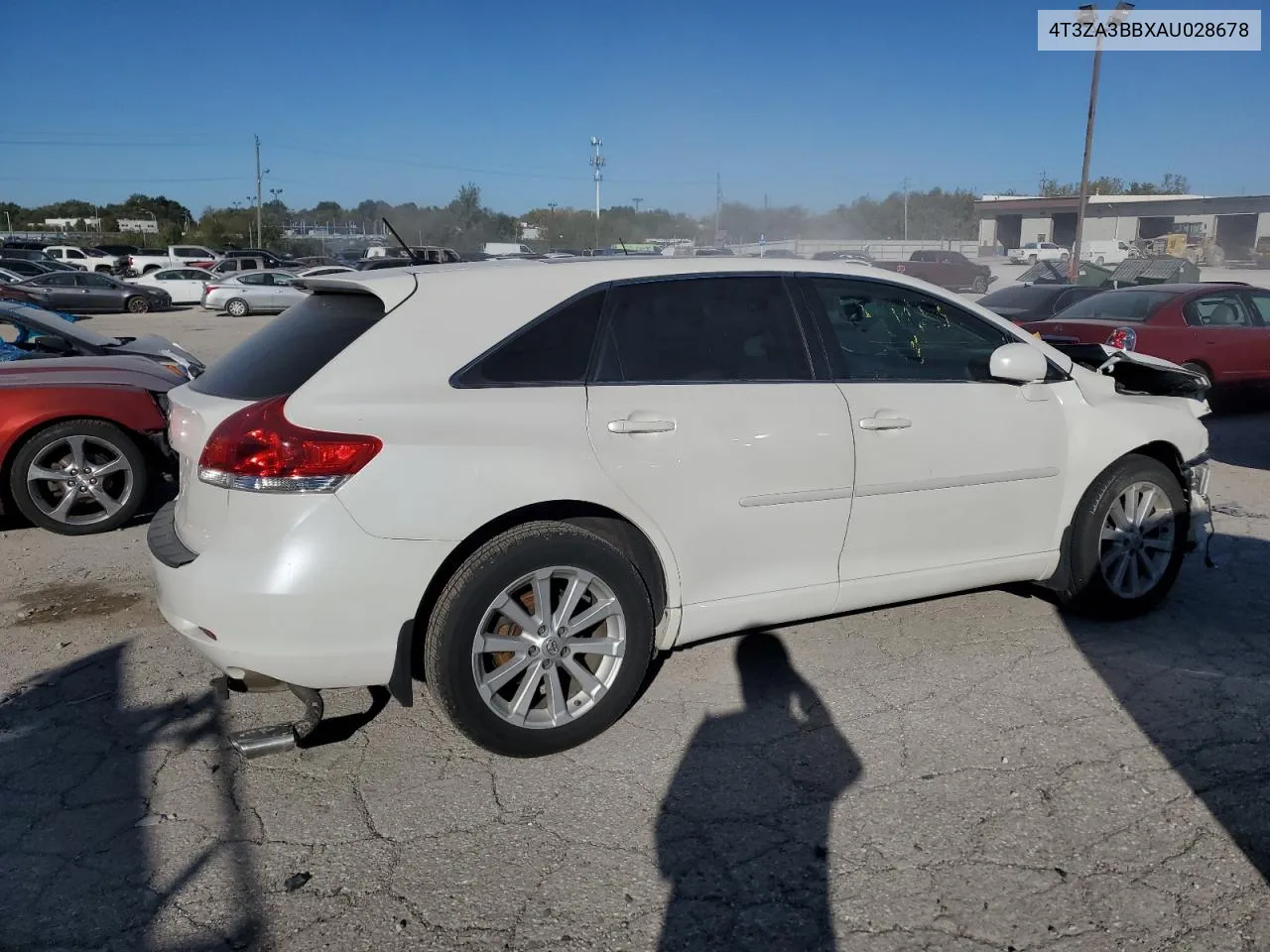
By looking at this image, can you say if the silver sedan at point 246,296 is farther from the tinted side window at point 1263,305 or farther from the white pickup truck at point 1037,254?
the white pickup truck at point 1037,254

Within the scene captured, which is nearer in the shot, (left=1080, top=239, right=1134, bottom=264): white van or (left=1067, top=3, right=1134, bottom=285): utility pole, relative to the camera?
(left=1067, top=3, right=1134, bottom=285): utility pole

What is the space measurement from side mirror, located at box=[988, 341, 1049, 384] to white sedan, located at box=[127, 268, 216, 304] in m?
33.7

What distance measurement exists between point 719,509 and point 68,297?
1225 inches

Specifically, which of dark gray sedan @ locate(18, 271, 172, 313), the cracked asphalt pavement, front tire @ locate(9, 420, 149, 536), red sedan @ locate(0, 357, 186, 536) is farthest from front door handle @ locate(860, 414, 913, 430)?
dark gray sedan @ locate(18, 271, 172, 313)

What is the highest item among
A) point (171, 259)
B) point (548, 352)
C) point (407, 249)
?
point (171, 259)

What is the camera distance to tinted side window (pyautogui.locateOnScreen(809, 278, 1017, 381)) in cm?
398

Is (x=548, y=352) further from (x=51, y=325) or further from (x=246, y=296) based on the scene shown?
(x=246, y=296)

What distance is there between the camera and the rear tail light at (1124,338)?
9836 millimetres

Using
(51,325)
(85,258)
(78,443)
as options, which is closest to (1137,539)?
(78,443)

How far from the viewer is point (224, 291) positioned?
2889 centimetres

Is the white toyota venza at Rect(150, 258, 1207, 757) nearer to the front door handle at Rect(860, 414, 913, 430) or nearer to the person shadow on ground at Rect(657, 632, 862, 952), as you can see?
the front door handle at Rect(860, 414, 913, 430)

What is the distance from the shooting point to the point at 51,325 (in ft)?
25.7

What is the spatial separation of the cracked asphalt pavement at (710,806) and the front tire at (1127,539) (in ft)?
0.57

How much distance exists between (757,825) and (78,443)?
499 centimetres
